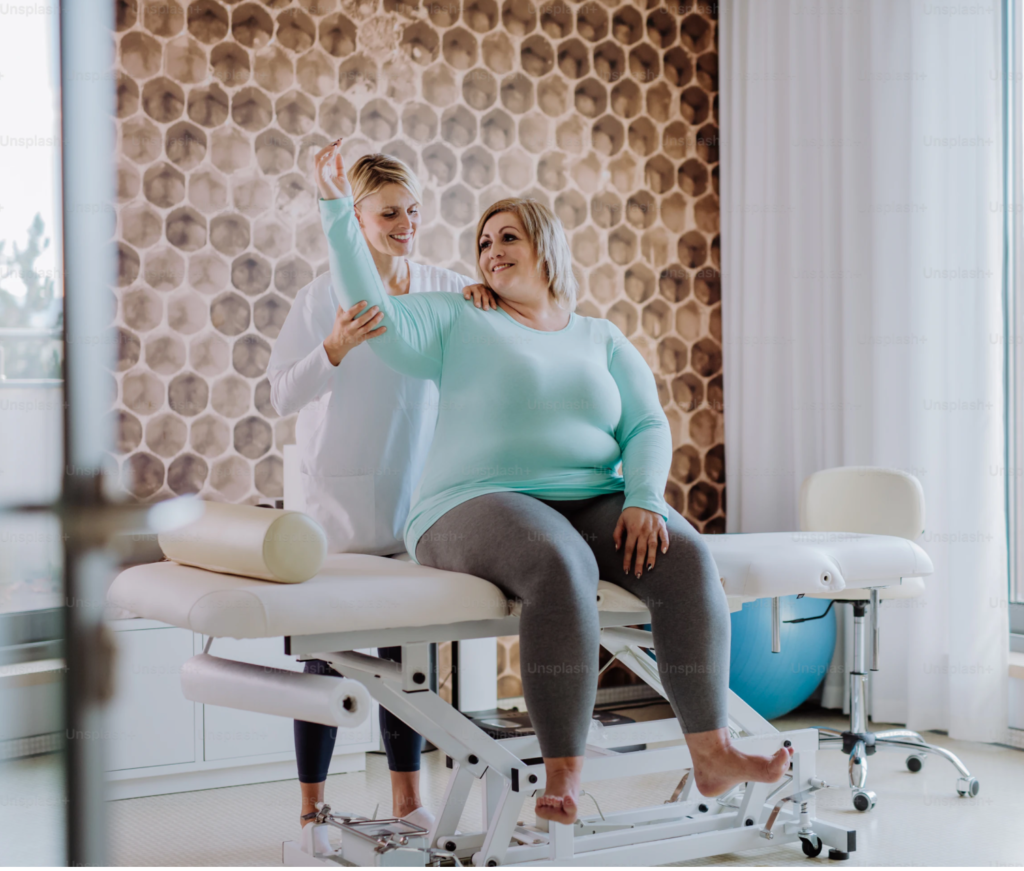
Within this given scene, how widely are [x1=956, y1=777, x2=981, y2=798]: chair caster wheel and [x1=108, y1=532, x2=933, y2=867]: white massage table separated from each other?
22.4 inches

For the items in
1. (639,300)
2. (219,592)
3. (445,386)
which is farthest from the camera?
(639,300)

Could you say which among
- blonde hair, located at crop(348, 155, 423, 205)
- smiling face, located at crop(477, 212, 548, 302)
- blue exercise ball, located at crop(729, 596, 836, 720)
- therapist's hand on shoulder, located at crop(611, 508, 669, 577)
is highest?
blonde hair, located at crop(348, 155, 423, 205)

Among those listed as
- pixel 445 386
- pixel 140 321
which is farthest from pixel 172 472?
pixel 445 386

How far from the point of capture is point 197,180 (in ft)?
9.76

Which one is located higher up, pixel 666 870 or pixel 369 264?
pixel 369 264

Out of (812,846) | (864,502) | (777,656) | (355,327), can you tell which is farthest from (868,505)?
(355,327)

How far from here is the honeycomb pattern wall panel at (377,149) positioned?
2928mm

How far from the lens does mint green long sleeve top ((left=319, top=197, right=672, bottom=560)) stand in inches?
69.2

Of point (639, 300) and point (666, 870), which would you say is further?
point (639, 300)

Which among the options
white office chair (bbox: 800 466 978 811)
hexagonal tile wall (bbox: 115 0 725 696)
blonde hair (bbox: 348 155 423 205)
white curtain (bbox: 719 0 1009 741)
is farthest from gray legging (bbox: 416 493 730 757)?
white curtain (bbox: 719 0 1009 741)

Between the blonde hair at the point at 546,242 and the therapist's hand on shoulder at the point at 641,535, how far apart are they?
0.45m

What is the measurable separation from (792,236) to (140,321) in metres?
2.09

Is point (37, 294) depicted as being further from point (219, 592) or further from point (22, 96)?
point (219, 592)

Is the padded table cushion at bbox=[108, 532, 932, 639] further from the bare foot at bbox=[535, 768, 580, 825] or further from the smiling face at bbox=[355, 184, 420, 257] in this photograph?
the smiling face at bbox=[355, 184, 420, 257]
